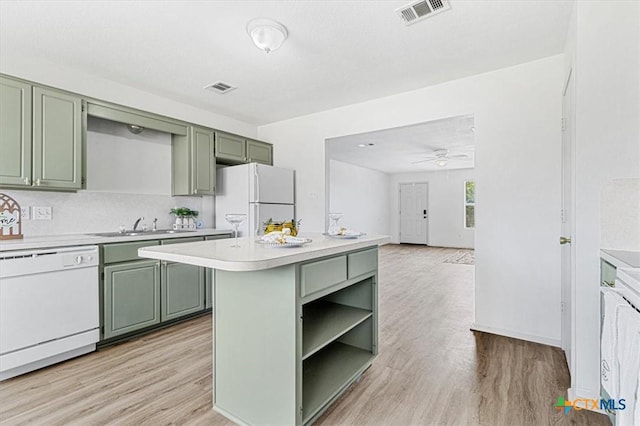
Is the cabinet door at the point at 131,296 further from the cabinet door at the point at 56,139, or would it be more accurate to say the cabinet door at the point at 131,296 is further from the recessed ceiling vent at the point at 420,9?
the recessed ceiling vent at the point at 420,9

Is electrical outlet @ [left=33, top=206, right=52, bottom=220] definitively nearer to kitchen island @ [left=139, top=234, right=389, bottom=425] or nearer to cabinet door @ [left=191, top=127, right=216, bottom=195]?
cabinet door @ [left=191, top=127, right=216, bottom=195]

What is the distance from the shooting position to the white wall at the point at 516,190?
2.70 meters

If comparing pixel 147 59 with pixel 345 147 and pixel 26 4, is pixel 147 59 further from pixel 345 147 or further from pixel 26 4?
pixel 345 147

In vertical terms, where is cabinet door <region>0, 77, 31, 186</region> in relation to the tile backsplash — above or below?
above

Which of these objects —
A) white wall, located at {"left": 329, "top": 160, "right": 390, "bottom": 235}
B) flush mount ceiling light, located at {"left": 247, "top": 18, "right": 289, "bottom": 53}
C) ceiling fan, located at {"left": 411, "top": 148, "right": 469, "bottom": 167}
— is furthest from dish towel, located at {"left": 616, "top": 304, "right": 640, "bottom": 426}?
white wall, located at {"left": 329, "top": 160, "right": 390, "bottom": 235}

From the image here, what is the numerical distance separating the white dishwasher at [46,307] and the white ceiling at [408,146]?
3129 mm

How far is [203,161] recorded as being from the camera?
3.78 m

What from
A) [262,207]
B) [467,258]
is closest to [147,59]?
[262,207]

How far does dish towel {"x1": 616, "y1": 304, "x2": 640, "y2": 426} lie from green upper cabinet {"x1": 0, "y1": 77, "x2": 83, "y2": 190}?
370 centimetres

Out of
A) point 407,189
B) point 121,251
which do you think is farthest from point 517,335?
point 407,189

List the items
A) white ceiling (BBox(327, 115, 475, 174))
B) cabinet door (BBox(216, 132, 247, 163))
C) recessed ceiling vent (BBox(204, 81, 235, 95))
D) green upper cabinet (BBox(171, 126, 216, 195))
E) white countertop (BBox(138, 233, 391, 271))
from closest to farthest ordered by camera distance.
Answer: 1. white countertop (BBox(138, 233, 391, 271))
2. recessed ceiling vent (BBox(204, 81, 235, 95))
3. green upper cabinet (BBox(171, 126, 216, 195))
4. cabinet door (BBox(216, 132, 247, 163))
5. white ceiling (BBox(327, 115, 475, 174))

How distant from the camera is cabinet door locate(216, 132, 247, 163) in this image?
13.0ft

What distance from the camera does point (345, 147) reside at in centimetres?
626

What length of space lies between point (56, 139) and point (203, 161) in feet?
4.65
